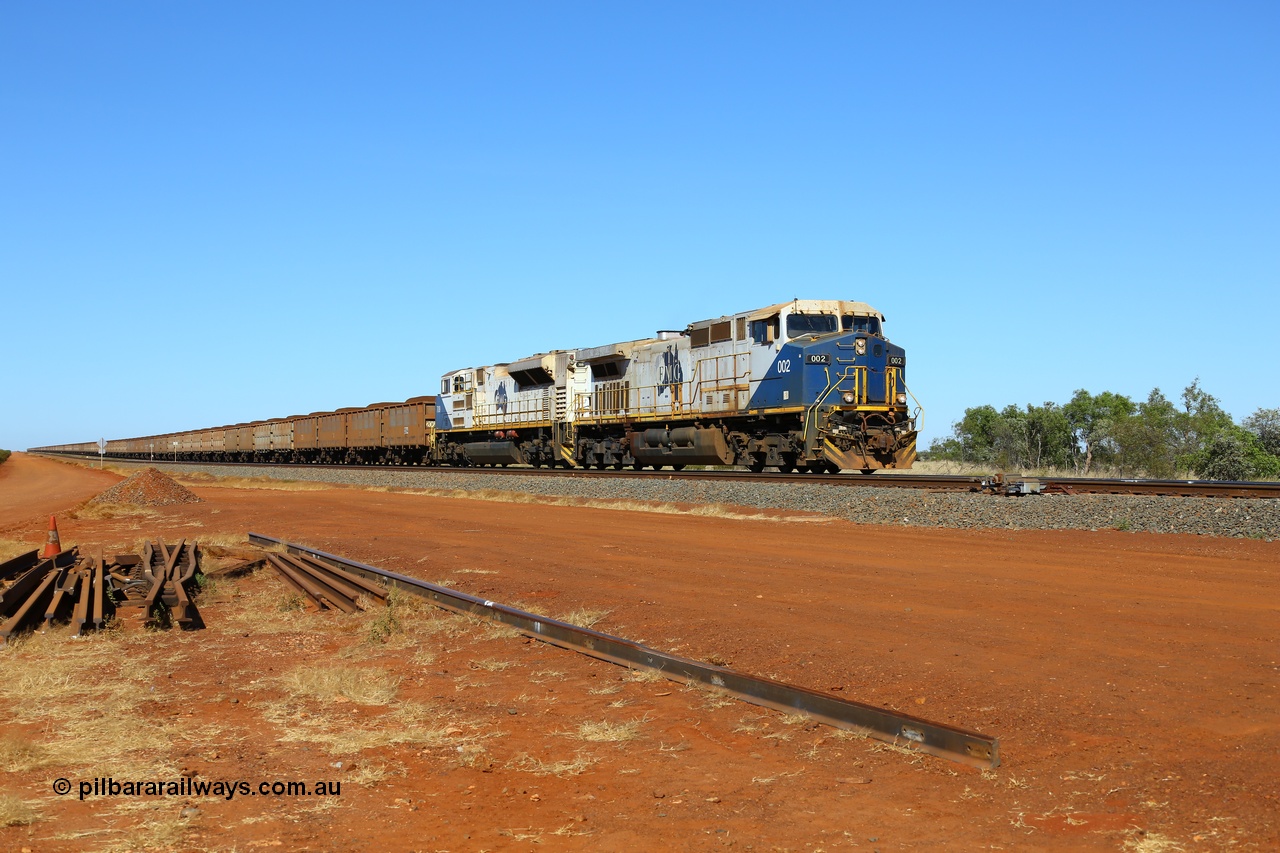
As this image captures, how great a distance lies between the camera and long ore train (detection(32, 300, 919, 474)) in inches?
884

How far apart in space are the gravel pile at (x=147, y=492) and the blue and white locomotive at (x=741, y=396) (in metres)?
11.7

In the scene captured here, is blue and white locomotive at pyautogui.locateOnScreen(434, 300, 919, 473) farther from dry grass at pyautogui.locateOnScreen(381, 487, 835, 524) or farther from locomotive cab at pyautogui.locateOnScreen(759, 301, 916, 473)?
dry grass at pyautogui.locateOnScreen(381, 487, 835, 524)

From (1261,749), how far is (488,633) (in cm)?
556

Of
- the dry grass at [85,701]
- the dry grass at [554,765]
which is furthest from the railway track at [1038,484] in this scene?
the dry grass at [85,701]

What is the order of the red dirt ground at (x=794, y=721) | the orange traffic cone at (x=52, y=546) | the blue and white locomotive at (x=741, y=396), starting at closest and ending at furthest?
1. the red dirt ground at (x=794, y=721)
2. the orange traffic cone at (x=52, y=546)
3. the blue and white locomotive at (x=741, y=396)

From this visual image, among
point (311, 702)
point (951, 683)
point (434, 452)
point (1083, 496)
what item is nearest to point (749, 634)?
point (951, 683)

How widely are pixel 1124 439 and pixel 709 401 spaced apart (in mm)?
19768

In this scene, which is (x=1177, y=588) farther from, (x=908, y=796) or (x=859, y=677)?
(x=908, y=796)

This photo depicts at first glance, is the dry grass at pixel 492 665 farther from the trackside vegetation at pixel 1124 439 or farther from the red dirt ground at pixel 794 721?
the trackside vegetation at pixel 1124 439

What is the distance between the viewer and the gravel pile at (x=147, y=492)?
83.1 ft

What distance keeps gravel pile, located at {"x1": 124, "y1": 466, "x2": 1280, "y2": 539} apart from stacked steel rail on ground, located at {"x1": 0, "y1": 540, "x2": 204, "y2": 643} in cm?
1036

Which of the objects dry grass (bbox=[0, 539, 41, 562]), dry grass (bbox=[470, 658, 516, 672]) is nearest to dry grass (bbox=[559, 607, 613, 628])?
dry grass (bbox=[470, 658, 516, 672])

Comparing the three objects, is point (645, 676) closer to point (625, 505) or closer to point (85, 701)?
point (85, 701)

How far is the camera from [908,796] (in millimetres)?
4453
